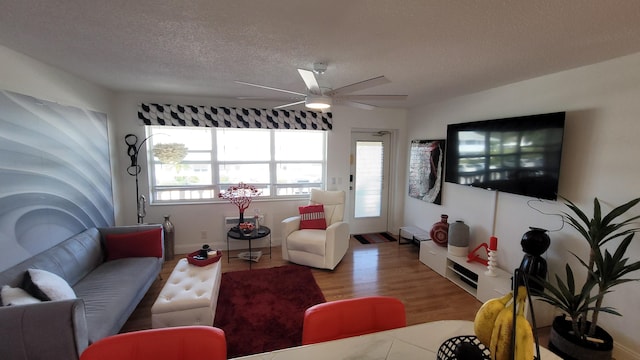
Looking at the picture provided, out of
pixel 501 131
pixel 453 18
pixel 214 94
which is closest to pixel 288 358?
pixel 453 18

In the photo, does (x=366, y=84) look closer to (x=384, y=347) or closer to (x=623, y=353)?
(x=384, y=347)

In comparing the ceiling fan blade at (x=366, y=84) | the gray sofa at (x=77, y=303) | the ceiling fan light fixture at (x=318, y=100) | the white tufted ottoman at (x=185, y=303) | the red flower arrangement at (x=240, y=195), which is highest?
the ceiling fan blade at (x=366, y=84)

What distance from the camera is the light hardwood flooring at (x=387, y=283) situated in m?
2.75

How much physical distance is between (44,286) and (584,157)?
427 cm

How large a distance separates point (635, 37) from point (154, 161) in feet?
16.7

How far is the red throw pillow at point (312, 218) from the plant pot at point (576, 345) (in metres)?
2.61

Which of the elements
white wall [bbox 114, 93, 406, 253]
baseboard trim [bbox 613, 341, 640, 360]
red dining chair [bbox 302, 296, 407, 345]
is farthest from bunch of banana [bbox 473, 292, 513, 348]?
white wall [bbox 114, 93, 406, 253]

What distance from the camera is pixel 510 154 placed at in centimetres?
294

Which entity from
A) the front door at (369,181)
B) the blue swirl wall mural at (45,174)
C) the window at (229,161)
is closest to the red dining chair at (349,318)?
the blue swirl wall mural at (45,174)

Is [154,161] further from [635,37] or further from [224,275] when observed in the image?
[635,37]

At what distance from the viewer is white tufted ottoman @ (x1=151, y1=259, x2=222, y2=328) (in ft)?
7.14

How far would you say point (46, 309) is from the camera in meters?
1.59

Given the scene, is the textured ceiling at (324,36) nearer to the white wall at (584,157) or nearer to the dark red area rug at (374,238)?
the white wall at (584,157)

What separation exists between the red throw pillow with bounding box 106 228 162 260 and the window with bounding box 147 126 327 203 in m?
1.24
